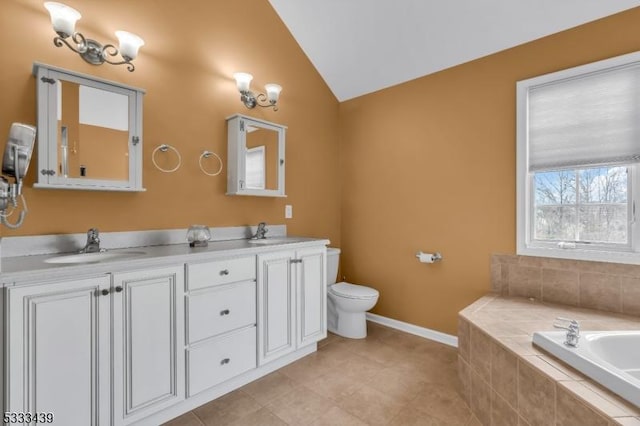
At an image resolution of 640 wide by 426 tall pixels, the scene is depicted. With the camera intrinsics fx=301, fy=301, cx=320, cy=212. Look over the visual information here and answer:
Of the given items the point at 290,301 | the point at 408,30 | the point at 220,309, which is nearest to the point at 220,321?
the point at 220,309

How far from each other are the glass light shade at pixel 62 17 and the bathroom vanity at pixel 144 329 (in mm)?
1216

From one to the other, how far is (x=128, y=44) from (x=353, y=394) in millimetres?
2583

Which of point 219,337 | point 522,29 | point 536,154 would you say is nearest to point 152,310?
point 219,337

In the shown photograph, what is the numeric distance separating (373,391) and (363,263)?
148cm

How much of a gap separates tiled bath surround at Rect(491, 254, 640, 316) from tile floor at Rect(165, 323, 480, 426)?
76cm

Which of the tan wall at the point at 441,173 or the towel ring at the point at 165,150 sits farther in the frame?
the tan wall at the point at 441,173

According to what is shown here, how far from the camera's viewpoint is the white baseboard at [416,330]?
8.62 feet

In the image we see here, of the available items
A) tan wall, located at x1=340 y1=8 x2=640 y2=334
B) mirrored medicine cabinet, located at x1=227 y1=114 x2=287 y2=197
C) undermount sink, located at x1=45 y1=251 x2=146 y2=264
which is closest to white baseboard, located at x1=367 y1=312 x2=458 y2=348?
tan wall, located at x1=340 y1=8 x2=640 y2=334

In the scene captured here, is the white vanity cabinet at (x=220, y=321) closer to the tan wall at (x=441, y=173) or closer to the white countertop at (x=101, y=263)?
the white countertop at (x=101, y=263)

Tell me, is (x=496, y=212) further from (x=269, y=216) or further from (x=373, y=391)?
(x=269, y=216)

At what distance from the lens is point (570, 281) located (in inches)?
81.8

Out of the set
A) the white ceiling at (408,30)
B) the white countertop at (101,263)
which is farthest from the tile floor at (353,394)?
the white ceiling at (408,30)

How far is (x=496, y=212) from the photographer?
94.4 inches

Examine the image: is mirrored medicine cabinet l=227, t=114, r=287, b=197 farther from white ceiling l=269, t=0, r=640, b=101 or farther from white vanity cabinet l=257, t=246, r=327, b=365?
white ceiling l=269, t=0, r=640, b=101
